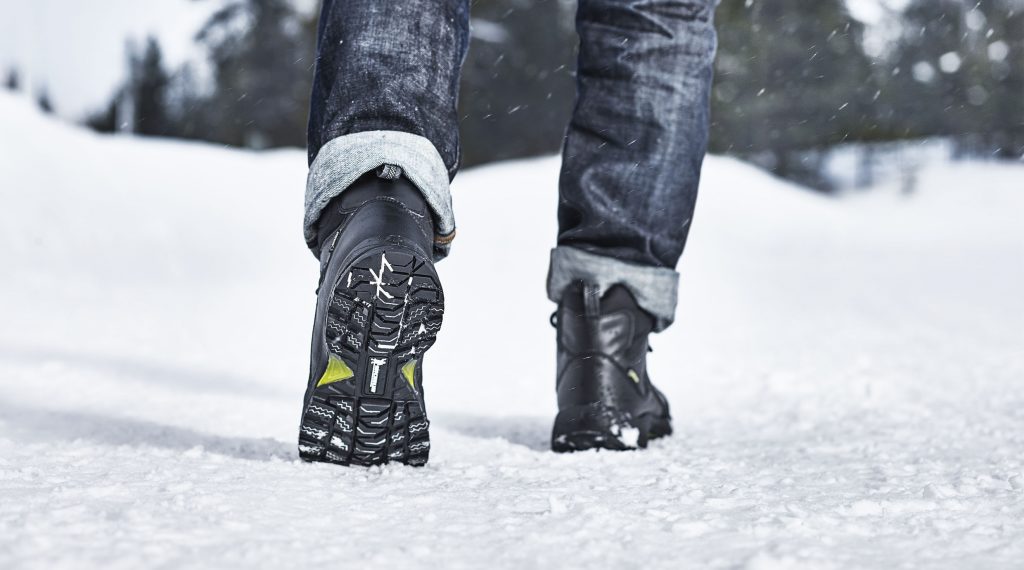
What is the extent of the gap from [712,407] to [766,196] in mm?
7597

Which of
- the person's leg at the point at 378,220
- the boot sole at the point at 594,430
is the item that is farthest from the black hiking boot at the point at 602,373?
the person's leg at the point at 378,220

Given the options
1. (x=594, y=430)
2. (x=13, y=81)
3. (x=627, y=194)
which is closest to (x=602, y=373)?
(x=594, y=430)

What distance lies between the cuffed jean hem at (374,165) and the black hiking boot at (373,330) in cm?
2

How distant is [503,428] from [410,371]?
511 mm

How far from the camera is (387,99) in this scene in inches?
34.8

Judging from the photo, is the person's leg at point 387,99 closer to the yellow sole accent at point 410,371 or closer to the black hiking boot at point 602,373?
the yellow sole accent at point 410,371

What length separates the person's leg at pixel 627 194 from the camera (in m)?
1.11

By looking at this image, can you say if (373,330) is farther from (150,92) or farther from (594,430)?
(150,92)

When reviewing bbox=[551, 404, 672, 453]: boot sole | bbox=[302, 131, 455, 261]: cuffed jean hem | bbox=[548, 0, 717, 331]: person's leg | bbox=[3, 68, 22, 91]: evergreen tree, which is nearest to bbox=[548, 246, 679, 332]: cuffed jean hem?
bbox=[548, 0, 717, 331]: person's leg

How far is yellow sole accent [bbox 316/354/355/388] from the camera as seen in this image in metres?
0.82

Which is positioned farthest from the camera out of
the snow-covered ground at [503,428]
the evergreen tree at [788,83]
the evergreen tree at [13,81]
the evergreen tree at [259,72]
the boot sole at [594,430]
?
the evergreen tree at [788,83]

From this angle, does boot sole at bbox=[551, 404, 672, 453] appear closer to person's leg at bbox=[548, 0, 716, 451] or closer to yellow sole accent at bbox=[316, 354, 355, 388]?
person's leg at bbox=[548, 0, 716, 451]

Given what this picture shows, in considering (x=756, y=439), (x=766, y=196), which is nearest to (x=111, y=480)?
(x=756, y=439)

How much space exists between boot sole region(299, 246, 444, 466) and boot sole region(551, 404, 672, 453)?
25cm
